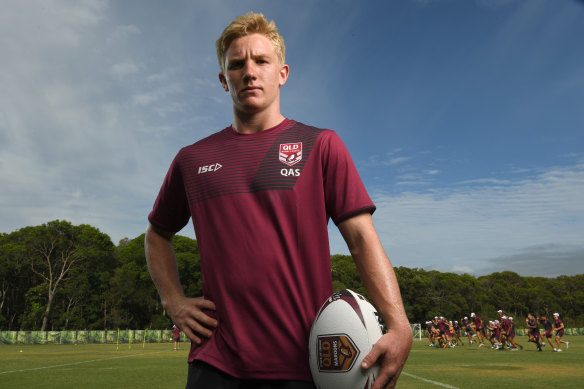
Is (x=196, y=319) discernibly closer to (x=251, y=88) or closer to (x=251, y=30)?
(x=251, y=88)

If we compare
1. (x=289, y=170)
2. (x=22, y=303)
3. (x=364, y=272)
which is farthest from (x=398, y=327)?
(x=22, y=303)

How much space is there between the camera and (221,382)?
2.15 meters

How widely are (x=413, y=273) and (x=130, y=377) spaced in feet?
253

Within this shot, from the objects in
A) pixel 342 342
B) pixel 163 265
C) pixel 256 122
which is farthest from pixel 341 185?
pixel 163 265

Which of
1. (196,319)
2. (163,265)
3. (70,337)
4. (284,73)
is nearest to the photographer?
(196,319)

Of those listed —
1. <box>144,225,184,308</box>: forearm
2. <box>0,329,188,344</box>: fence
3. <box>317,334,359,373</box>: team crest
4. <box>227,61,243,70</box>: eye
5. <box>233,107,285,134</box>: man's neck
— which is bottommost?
<box>0,329,188,344</box>: fence

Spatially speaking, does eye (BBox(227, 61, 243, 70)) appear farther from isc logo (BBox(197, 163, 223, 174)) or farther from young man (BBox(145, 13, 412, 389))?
isc logo (BBox(197, 163, 223, 174))

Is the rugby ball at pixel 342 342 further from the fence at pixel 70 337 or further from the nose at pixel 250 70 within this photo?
the fence at pixel 70 337

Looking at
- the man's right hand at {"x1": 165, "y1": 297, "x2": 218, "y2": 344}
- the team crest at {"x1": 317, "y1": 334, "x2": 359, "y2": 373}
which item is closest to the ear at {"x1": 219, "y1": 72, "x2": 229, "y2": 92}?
the man's right hand at {"x1": 165, "y1": 297, "x2": 218, "y2": 344}

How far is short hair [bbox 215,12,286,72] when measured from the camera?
96.6 inches

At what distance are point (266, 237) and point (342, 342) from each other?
581 millimetres

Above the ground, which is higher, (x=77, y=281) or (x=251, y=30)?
(x=77, y=281)

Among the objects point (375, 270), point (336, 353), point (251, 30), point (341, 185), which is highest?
point (251, 30)

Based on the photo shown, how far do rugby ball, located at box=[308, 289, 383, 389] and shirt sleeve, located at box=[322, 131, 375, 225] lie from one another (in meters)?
0.41
